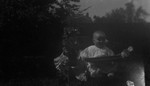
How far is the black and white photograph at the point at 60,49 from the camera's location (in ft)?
17.1

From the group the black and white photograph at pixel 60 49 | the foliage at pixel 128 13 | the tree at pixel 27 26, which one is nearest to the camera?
the black and white photograph at pixel 60 49

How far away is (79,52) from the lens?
5504 mm

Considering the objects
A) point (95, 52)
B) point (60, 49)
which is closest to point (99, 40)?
point (95, 52)

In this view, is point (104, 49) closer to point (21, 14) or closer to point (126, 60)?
point (126, 60)

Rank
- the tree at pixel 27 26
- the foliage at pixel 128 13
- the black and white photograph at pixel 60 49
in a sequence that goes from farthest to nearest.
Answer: the foliage at pixel 128 13
the tree at pixel 27 26
the black and white photograph at pixel 60 49

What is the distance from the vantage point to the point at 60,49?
15.9 meters

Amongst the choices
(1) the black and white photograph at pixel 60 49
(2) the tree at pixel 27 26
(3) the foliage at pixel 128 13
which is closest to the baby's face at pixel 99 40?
(1) the black and white photograph at pixel 60 49

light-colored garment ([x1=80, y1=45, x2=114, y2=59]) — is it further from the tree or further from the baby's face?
the tree

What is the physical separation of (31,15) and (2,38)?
1.89m

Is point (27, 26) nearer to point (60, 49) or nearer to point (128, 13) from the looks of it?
point (60, 49)

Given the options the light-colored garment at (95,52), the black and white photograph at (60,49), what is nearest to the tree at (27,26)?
the black and white photograph at (60,49)

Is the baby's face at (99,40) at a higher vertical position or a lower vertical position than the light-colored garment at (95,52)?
higher

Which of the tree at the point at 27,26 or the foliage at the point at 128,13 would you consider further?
the foliage at the point at 128,13

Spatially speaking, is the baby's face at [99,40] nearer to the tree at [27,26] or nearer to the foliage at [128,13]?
the tree at [27,26]
